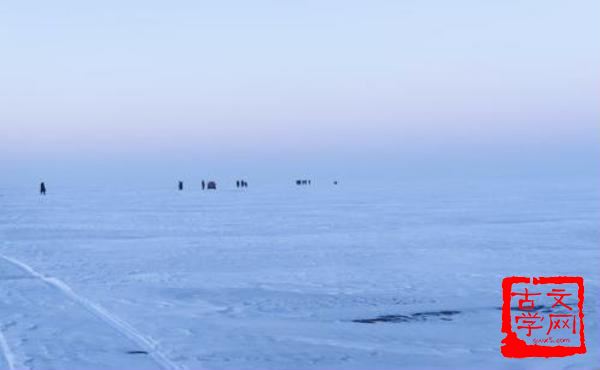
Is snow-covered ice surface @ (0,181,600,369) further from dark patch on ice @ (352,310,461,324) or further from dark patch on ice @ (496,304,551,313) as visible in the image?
dark patch on ice @ (496,304,551,313)

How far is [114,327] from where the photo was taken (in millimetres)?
8211

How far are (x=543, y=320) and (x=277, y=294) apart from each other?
11.6 ft

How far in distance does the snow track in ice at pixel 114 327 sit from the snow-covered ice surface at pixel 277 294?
2cm

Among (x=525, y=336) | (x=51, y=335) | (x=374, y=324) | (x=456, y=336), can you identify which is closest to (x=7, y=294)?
(x=51, y=335)

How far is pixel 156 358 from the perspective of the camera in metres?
6.86

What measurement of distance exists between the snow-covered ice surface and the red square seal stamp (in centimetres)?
17

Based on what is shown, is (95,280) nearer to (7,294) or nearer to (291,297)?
(7,294)

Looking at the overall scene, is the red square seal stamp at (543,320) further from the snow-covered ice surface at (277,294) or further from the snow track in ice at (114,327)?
the snow track in ice at (114,327)

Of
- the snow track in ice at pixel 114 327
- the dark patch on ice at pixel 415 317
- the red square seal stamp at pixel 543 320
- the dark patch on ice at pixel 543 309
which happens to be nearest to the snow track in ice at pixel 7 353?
the snow track in ice at pixel 114 327

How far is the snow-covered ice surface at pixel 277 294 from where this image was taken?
7066mm

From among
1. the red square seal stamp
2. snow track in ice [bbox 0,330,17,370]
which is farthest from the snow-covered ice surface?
the red square seal stamp

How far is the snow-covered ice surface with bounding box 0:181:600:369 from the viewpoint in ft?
23.2

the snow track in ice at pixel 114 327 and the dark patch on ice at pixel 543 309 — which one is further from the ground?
the snow track in ice at pixel 114 327

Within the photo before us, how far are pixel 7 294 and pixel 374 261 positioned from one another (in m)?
6.30
